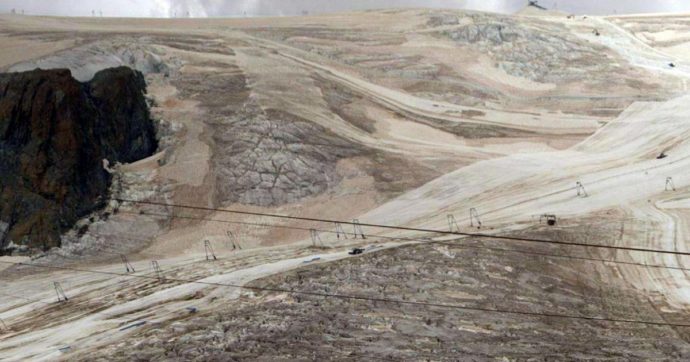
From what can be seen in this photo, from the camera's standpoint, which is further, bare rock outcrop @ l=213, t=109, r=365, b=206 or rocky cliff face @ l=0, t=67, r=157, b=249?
bare rock outcrop @ l=213, t=109, r=365, b=206

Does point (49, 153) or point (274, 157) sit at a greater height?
point (49, 153)

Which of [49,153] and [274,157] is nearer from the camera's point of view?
[49,153]

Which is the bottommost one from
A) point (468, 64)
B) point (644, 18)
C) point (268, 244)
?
point (268, 244)

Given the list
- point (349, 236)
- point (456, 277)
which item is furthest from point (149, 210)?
point (456, 277)

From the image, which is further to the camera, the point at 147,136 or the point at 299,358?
the point at 147,136

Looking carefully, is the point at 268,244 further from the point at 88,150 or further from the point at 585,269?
the point at 585,269

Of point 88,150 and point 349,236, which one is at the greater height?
point 88,150

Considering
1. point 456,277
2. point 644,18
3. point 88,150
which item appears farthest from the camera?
point 644,18

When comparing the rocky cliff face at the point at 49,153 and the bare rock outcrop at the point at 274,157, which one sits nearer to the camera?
the rocky cliff face at the point at 49,153
